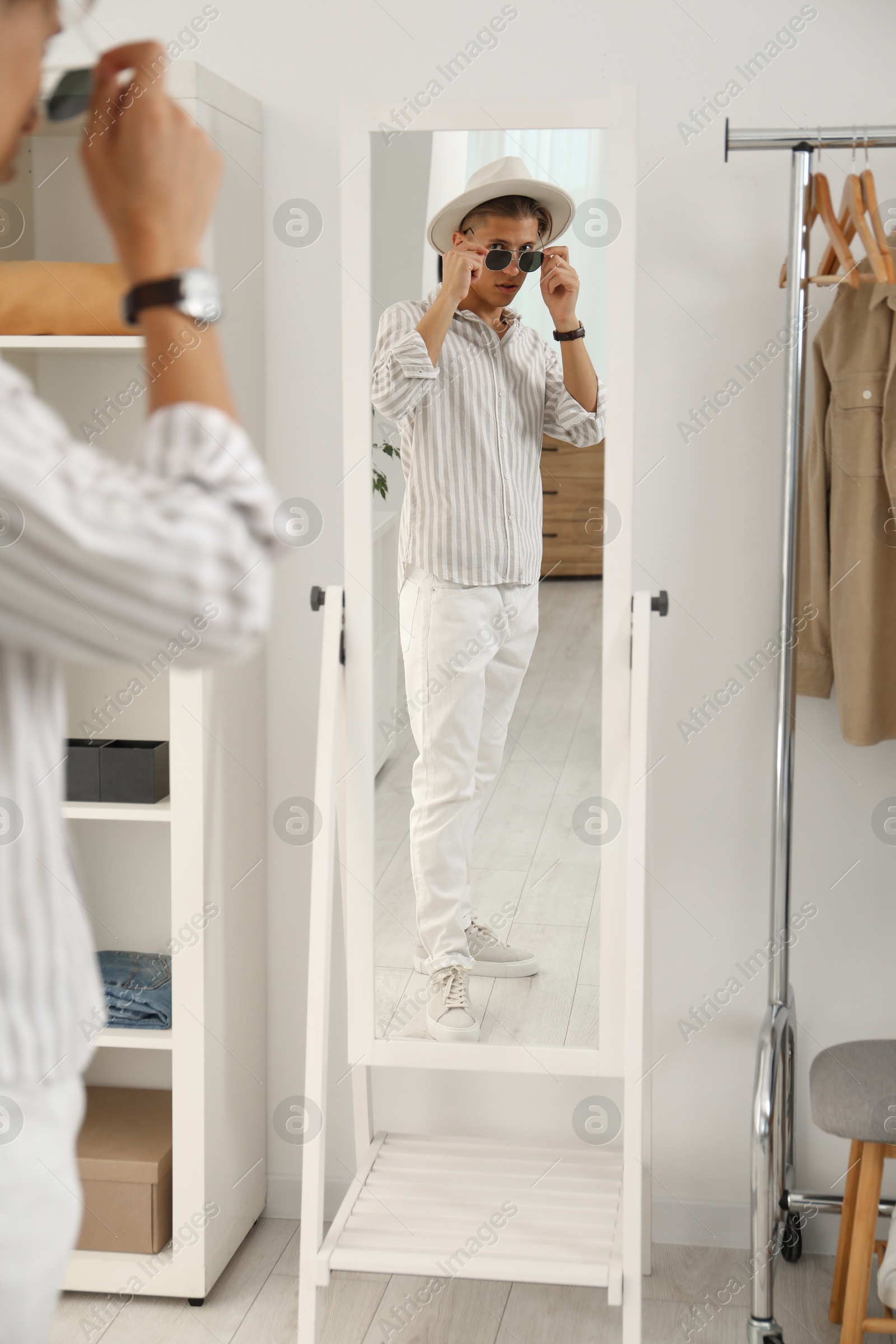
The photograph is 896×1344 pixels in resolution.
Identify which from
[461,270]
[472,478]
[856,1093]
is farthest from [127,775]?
[856,1093]

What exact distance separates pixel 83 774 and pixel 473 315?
0.98 meters

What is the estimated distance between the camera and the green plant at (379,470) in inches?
73.6

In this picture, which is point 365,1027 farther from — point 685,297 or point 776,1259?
point 685,297

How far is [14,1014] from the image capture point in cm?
71

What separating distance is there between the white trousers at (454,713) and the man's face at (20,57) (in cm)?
124

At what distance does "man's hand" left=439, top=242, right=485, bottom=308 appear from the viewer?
1.78 m

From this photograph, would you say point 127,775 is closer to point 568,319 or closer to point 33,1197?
point 568,319

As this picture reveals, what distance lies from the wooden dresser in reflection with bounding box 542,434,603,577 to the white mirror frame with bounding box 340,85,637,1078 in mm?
28

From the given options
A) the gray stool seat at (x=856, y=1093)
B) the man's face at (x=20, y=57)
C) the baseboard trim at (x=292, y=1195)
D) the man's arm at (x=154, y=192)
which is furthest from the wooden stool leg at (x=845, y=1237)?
the man's face at (x=20, y=57)

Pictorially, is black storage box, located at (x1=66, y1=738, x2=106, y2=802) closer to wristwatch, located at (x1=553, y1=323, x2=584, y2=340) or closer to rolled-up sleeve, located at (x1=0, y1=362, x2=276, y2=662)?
wristwatch, located at (x1=553, y1=323, x2=584, y2=340)

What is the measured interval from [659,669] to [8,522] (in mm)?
1717

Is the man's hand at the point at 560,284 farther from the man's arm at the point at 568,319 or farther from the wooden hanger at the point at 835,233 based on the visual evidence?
the wooden hanger at the point at 835,233

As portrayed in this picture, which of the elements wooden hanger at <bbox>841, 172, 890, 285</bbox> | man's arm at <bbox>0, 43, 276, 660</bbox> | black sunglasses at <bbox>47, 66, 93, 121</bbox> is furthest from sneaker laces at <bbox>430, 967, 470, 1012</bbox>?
black sunglasses at <bbox>47, 66, 93, 121</bbox>

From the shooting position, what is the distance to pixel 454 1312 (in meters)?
2.11
